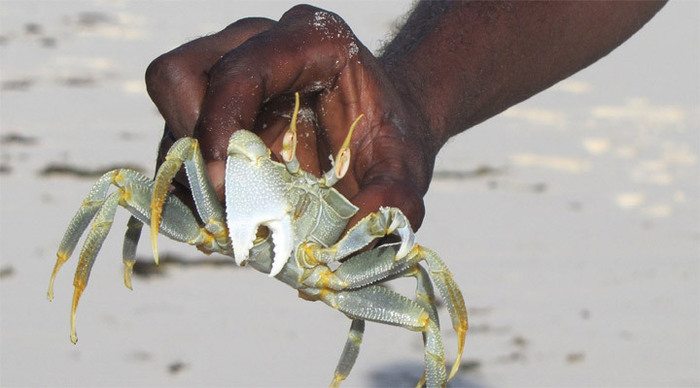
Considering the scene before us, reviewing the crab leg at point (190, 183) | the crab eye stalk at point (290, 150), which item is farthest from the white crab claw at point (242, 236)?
the crab eye stalk at point (290, 150)

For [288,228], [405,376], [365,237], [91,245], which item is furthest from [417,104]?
[405,376]

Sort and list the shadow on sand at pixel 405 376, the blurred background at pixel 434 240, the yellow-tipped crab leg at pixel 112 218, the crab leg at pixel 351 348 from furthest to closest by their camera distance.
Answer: the blurred background at pixel 434 240, the shadow on sand at pixel 405 376, the crab leg at pixel 351 348, the yellow-tipped crab leg at pixel 112 218

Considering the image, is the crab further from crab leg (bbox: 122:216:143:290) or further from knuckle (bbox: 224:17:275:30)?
knuckle (bbox: 224:17:275:30)

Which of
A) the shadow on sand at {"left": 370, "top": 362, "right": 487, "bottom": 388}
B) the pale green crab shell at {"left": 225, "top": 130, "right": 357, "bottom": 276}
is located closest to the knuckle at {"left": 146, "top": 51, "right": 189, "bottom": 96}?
the pale green crab shell at {"left": 225, "top": 130, "right": 357, "bottom": 276}

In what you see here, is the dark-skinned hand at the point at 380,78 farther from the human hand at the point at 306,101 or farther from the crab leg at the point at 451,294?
the crab leg at the point at 451,294

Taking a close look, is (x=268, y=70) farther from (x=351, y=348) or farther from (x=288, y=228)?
(x=351, y=348)

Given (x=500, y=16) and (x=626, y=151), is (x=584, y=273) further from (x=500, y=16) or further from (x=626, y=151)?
(x=500, y=16)
